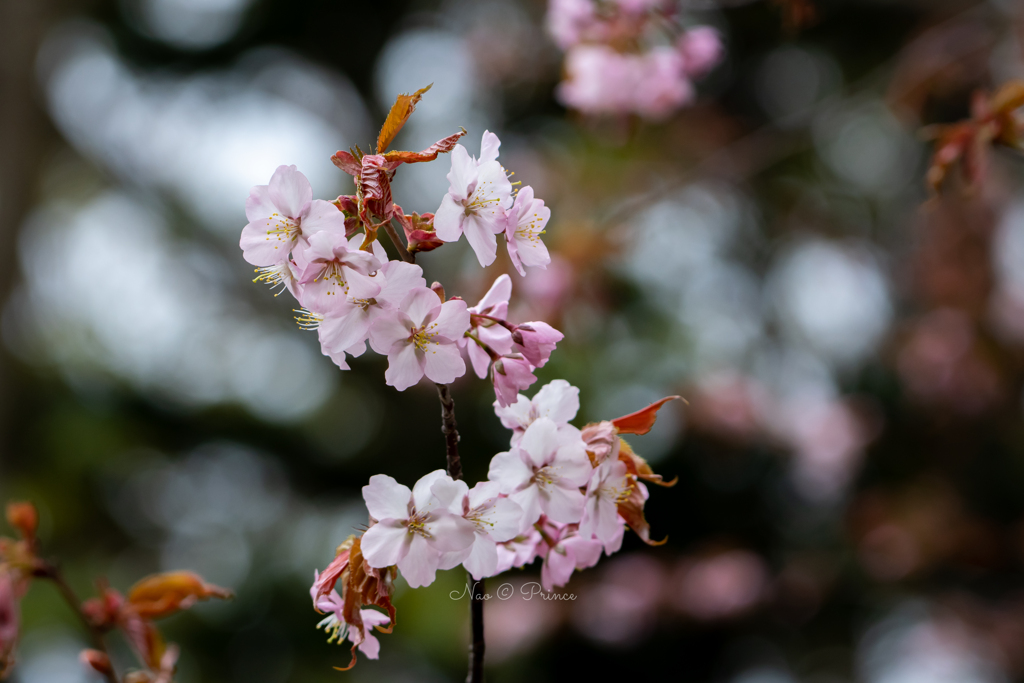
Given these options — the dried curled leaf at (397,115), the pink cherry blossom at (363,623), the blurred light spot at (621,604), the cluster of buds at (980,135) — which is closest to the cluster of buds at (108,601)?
the pink cherry blossom at (363,623)

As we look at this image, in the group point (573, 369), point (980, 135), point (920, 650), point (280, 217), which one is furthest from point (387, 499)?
point (920, 650)

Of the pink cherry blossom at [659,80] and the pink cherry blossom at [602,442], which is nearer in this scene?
the pink cherry blossom at [602,442]

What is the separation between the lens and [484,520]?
0.53 metres

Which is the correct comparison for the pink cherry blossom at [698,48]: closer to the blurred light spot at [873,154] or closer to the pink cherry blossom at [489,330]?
the pink cherry blossom at [489,330]

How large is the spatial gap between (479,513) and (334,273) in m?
0.22

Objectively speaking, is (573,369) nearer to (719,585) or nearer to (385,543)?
(719,585)

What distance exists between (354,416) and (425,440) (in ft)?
1.86

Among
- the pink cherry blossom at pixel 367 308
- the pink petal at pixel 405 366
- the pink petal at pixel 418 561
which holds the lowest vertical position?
the pink petal at pixel 418 561

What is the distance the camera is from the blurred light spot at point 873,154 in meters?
3.68

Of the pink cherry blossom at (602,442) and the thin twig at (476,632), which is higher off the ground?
the pink cherry blossom at (602,442)

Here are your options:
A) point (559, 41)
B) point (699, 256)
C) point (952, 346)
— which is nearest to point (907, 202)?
point (952, 346)

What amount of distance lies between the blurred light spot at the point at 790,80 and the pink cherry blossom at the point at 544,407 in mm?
3587

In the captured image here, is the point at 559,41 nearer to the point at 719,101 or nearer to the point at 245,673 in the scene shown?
the point at 719,101

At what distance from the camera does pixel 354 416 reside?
347 cm
